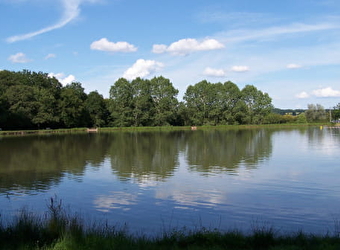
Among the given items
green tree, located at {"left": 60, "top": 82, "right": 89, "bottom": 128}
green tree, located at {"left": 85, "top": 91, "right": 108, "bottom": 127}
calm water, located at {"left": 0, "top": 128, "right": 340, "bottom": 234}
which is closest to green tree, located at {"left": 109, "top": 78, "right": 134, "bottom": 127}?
green tree, located at {"left": 85, "top": 91, "right": 108, "bottom": 127}

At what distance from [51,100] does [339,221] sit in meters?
82.5

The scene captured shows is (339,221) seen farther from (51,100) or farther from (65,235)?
(51,100)

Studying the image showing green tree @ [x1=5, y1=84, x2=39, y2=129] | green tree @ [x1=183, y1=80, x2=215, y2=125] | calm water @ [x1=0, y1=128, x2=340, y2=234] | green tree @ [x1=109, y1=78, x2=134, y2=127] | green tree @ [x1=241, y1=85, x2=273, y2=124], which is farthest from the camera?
green tree @ [x1=241, y1=85, x2=273, y2=124]

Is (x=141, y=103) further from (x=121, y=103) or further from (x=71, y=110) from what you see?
(x=71, y=110)

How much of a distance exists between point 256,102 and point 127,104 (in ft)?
138

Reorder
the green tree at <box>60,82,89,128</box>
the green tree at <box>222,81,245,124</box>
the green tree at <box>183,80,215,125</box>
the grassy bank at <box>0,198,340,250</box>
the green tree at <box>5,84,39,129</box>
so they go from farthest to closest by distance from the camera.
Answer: the green tree at <box>222,81,245,124</box>
the green tree at <box>183,80,215,125</box>
the green tree at <box>60,82,89,128</box>
the green tree at <box>5,84,39,129</box>
the grassy bank at <box>0,198,340,250</box>

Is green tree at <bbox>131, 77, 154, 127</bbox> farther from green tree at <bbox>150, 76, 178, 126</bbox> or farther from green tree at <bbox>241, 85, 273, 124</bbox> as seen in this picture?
green tree at <bbox>241, 85, 273, 124</bbox>

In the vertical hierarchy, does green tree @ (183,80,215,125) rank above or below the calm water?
above

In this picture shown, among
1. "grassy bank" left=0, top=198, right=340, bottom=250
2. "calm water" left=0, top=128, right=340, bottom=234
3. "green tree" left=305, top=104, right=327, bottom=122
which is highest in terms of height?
"green tree" left=305, top=104, right=327, bottom=122

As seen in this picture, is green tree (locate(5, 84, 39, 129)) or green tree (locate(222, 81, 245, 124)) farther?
green tree (locate(222, 81, 245, 124))

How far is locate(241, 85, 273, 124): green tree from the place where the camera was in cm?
11231

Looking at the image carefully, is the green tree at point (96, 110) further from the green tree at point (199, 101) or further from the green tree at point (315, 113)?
the green tree at point (315, 113)

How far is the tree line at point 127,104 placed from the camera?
82.5m

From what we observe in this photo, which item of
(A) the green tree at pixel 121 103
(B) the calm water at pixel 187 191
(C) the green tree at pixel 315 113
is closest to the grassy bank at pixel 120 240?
(B) the calm water at pixel 187 191
